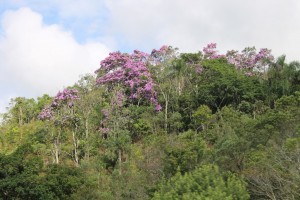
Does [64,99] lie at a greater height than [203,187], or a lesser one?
greater

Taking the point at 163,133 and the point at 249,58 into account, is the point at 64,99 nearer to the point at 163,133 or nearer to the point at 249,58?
the point at 163,133

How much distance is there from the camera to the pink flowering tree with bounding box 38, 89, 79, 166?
27.6 meters

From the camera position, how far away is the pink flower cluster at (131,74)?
1261 inches

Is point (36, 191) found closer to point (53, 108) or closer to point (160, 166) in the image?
point (160, 166)

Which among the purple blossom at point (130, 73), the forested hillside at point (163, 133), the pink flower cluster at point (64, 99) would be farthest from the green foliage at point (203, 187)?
the purple blossom at point (130, 73)

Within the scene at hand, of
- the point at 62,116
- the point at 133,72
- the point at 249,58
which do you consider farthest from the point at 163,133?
the point at 249,58

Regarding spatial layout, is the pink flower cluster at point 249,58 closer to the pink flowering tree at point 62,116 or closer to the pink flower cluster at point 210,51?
the pink flower cluster at point 210,51

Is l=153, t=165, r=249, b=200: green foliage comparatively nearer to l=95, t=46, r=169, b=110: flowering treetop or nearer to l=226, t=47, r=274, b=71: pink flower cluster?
l=95, t=46, r=169, b=110: flowering treetop

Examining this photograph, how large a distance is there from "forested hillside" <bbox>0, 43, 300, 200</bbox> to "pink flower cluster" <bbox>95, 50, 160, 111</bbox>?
0.09 m

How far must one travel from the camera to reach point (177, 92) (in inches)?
1307

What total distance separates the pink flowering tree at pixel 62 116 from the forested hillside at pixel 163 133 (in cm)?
7

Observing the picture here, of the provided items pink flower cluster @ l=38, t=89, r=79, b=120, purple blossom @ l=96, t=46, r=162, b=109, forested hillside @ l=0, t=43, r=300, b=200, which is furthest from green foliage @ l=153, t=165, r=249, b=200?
purple blossom @ l=96, t=46, r=162, b=109

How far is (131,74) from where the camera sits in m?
32.6

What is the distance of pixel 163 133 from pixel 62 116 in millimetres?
7115
